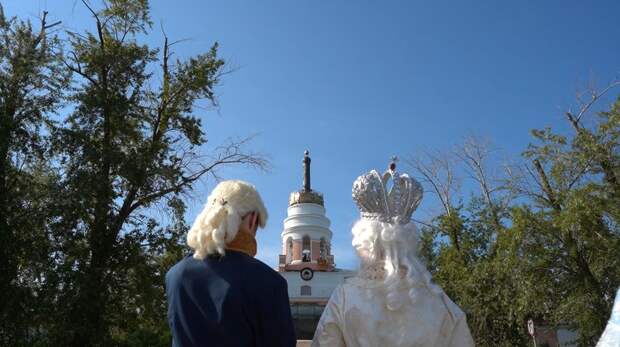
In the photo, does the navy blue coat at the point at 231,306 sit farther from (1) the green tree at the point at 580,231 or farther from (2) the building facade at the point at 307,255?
(2) the building facade at the point at 307,255

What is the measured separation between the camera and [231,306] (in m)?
2.64

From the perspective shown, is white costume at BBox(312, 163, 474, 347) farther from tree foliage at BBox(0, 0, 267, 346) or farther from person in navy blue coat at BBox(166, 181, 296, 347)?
tree foliage at BBox(0, 0, 267, 346)

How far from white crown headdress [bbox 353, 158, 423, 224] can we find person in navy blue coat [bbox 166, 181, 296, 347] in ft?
4.44

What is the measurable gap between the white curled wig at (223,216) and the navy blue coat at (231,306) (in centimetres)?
8

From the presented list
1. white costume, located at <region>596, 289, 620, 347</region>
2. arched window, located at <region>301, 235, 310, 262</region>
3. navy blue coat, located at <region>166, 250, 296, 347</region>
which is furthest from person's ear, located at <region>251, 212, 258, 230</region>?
arched window, located at <region>301, 235, 310, 262</region>

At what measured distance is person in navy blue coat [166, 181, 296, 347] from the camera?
104 inches

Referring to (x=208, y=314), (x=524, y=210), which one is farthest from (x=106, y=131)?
(x=208, y=314)

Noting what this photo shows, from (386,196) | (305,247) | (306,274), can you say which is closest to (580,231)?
(386,196)

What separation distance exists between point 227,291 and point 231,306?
0.24ft

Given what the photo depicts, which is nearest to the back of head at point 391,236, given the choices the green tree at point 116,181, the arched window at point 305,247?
the green tree at point 116,181

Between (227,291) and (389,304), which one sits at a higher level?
(389,304)

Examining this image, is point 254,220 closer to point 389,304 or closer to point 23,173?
point 389,304

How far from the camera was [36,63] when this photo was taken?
12.4m

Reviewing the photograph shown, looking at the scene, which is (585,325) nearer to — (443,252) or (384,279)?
(443,252)
